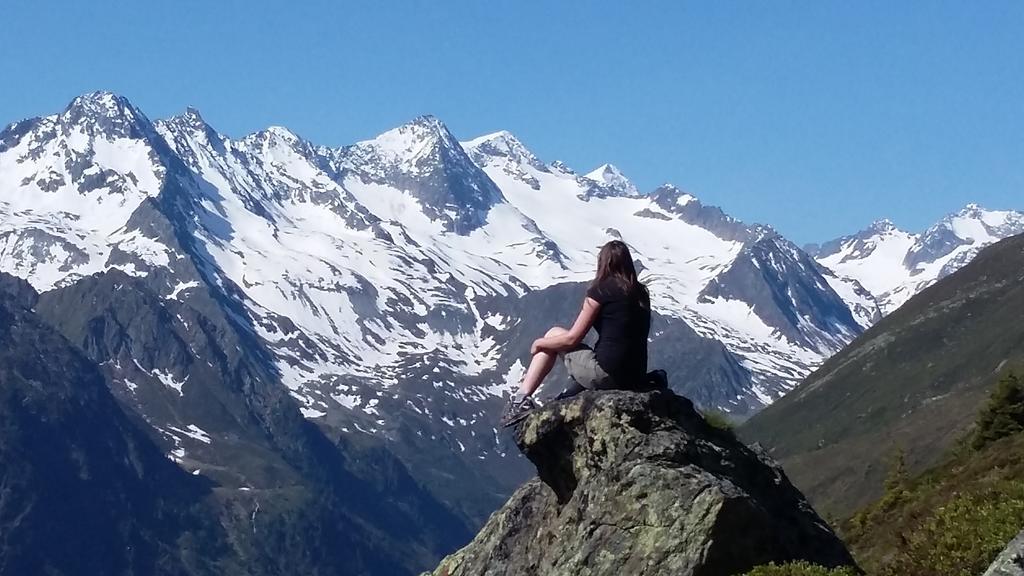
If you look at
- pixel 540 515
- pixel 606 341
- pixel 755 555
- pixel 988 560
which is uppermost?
pixel 606 341

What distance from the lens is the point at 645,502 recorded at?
19.4 m

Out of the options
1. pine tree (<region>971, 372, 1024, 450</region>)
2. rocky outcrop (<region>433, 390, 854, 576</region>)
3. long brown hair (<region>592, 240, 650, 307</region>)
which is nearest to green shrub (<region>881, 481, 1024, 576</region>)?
rocky outcrop (<region>433, 390, 854, 576</region>)

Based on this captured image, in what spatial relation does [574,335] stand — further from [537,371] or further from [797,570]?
[797,570]

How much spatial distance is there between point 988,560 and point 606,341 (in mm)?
6563

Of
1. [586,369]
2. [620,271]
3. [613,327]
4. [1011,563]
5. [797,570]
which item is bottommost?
[1011,563]

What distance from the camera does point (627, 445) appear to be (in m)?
20.3

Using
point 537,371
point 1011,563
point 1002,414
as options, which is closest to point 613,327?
point 537,371

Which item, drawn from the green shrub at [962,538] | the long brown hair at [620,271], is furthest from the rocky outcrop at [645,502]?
the long brown hair at [620,271]

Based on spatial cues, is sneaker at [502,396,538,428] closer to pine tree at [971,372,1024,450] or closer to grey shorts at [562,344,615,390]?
grey shorts at [562,344,615,390]

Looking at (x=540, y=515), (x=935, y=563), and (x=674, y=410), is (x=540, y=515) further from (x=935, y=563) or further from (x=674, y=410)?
(x=935, y=563)

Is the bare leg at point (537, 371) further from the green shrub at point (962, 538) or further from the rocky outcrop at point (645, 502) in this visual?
the green shrub at point (962, 538)

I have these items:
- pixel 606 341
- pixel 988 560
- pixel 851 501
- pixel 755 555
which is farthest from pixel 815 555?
pixel 851 501

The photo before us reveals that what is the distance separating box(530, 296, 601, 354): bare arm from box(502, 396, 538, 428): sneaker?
0.85 meters

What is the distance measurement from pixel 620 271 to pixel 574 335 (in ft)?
4.22
